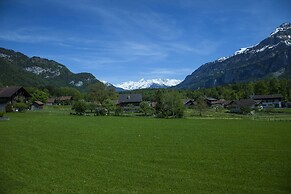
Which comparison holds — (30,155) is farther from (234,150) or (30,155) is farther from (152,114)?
(152,114)

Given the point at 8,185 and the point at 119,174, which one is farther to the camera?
the point at 119,174

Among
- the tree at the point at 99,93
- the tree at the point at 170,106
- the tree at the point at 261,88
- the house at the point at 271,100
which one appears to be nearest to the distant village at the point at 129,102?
the house at the point at 271,100

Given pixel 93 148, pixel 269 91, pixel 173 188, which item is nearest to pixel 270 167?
pixel 173 188

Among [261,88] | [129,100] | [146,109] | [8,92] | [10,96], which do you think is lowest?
[146,109]

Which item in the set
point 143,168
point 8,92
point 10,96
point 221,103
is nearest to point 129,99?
point 8,92

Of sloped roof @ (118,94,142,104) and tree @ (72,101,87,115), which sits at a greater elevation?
sloped roof @ (118,94,142,104)

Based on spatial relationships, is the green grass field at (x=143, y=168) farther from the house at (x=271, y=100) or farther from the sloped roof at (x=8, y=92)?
the house at (x=271, y=100)

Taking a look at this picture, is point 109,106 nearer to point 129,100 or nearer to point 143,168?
point 129,100

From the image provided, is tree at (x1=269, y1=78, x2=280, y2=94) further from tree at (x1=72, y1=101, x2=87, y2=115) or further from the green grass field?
the green grass field

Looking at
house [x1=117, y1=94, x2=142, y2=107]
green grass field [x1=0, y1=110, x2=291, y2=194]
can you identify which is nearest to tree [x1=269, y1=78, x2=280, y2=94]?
house [x1=117, y1=94, x2=142, y2=107]

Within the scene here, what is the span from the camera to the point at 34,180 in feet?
42.1

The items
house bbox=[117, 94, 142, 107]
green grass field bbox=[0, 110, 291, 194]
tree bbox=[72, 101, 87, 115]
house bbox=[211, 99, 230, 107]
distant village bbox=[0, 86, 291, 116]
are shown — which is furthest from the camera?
house bbox=[211, 99, 230, 107]

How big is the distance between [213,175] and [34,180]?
9050 millimetres

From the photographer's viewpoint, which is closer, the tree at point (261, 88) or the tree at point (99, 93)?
the tree at point (99, 93)
